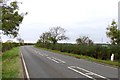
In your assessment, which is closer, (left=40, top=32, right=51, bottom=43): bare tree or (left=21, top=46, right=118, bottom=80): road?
(left=21, top=46, right=118, bottom=80): road

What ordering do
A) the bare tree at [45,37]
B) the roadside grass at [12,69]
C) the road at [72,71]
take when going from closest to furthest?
the road at [72,71] → the roadside grass at [12,69] → the bare tree at [45,37]

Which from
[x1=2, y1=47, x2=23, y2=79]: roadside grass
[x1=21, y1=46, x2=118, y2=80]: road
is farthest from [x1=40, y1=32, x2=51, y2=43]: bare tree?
[x1=21, y1=46, x2=118, y2=80]: road

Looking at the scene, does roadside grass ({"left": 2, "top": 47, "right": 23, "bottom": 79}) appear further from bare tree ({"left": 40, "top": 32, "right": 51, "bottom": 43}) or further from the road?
bare tree ({"left": 40, "top": 32, "right": 51, "bottom": 43})

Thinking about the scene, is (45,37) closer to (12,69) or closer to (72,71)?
(12,69)

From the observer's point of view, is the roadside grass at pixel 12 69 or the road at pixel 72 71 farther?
the roadside grass at pixel 12 69

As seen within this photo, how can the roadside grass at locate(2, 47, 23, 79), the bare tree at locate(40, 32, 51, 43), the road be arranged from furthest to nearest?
the bare tree at locate(40, 32, 51, 43), the roadside grass at locate(2, 47, 23, 79), the road

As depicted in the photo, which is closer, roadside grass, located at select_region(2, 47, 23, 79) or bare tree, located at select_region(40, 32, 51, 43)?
roadside grass, located at select_region(2, 47, 23, 79)

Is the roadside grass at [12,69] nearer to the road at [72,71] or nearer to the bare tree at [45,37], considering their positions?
the road at [72,71]

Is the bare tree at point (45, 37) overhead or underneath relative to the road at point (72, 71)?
overhead

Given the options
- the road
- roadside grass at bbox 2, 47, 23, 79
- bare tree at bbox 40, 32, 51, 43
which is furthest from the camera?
bare tree at bbox 40, 32, 51, 43

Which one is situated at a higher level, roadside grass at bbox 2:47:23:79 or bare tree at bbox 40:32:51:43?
bare tree at bbox 40:32:51:43

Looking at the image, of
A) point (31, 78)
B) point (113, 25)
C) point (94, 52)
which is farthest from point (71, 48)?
point (31, 78)

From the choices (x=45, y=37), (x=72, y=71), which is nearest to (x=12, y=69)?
(x=72, y=71)

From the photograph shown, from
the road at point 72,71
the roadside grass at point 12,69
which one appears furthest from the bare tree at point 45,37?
the road at point 72,71
